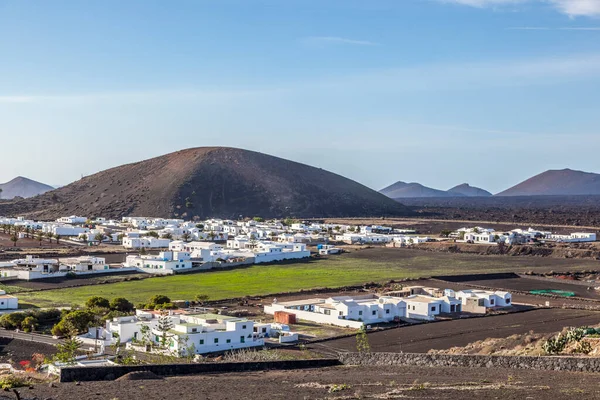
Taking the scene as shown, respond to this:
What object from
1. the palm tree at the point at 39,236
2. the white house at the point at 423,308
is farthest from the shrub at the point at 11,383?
the palm tree at the point at 39,236

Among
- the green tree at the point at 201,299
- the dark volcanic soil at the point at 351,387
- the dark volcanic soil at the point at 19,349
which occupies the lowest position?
the dark volcanic soil at the point at 19,349

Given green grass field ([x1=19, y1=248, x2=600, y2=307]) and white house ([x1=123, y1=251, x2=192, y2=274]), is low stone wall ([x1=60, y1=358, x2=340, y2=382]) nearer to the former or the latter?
green grass field ([x1=19, y1=248, x2=600, y2=307])

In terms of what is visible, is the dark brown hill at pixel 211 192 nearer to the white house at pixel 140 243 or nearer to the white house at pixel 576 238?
the white house at pixel 140 243

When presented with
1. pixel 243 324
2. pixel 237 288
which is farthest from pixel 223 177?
pixel 243 324

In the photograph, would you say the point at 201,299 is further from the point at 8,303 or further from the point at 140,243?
the point at 140,243

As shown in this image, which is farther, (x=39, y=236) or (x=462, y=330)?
(x=39, y=236)

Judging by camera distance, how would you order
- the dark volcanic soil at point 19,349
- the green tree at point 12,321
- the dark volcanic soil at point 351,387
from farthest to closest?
1. the green tree at point 12,321
2. the dark volcanic soil at point 19,349
3. the dark volcanic soil at point 351,387

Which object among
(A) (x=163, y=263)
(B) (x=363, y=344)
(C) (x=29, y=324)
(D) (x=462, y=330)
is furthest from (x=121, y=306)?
(A) (x=163, y=263)

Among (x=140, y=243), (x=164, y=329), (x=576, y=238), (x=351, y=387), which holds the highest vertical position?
(x=576, y=238)
